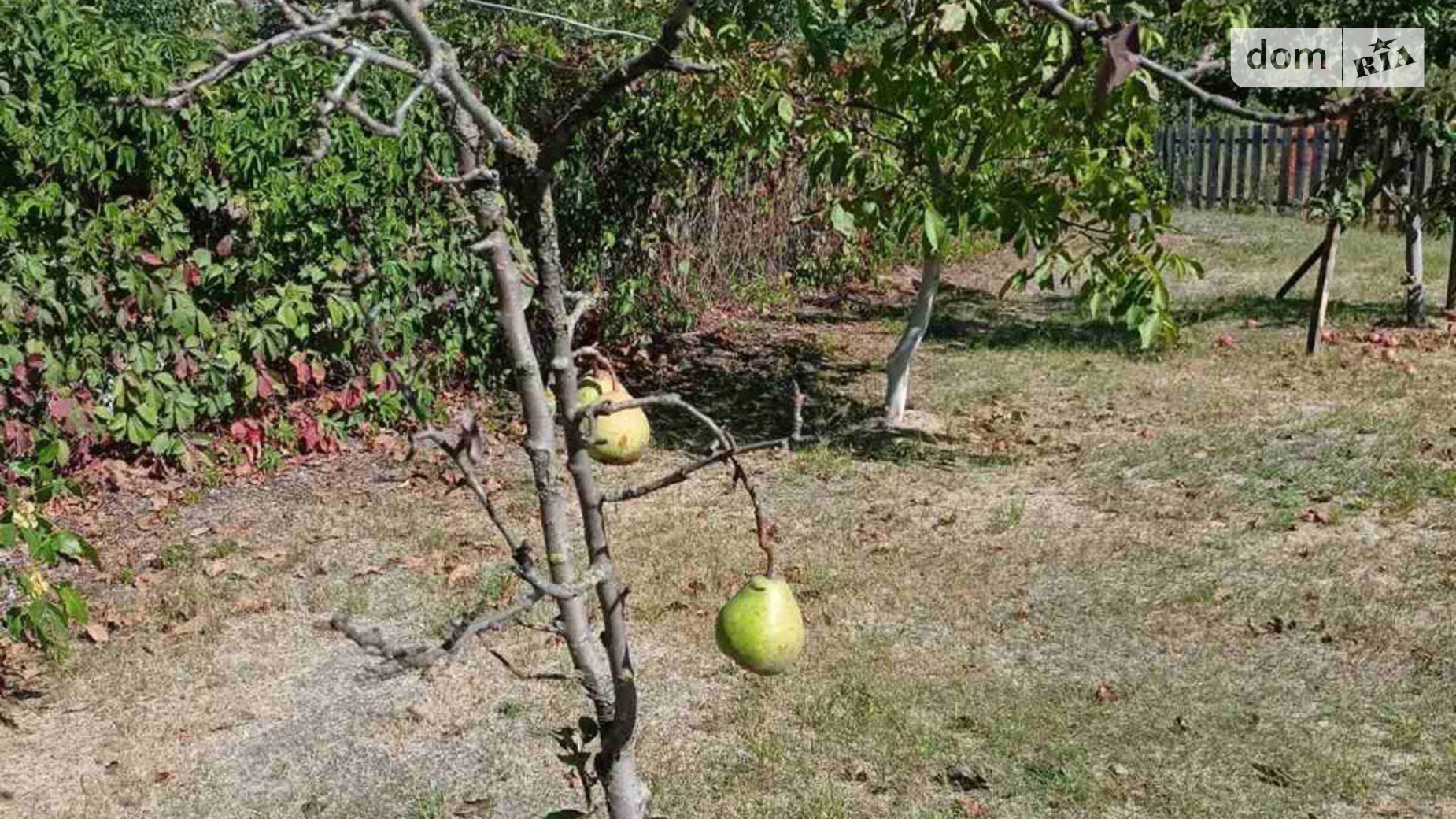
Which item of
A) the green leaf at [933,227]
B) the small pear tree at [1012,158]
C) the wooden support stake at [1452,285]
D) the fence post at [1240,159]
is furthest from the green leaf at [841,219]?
the fence post at [1240,159]

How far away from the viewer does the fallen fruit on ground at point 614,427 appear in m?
2.13

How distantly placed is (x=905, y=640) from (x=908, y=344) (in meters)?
2.66

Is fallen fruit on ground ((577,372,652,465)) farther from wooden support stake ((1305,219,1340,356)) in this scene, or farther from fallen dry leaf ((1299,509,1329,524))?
wooden support stake ((1305,219,1340,356))

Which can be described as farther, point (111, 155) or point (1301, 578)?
point (111, 155)

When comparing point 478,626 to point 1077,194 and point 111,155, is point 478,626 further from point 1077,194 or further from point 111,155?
point 111,155

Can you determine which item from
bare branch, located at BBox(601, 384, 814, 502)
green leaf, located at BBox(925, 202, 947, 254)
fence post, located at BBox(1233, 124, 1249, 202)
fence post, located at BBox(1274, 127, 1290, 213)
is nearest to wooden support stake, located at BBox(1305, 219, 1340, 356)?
green leaf, located at BBox(925, 202, 947, 254)

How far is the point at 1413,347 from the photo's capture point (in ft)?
30.1

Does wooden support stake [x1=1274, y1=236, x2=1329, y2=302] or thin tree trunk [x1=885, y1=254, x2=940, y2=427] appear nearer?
thin tree trunk [x1=885, y1=254, x2=940, y2=427]

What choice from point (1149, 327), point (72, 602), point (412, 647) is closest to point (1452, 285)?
point (1149, 327)

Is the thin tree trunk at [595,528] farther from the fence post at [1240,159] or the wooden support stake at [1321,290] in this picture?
the fence post at [1240,159]

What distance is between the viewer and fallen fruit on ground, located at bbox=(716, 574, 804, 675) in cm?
206

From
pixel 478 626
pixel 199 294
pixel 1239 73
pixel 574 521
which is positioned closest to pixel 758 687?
pixel 574 521

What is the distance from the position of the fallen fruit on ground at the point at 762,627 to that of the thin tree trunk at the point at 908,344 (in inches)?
191

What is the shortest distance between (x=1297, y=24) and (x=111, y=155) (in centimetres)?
839
